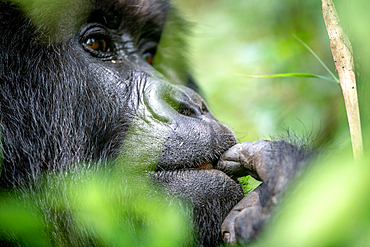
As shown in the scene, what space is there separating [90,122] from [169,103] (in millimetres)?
365

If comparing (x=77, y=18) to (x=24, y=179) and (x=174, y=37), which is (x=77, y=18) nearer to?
(x=24, y=179)

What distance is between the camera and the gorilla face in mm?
1551

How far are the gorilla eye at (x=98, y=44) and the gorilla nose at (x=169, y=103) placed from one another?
15.0 inches

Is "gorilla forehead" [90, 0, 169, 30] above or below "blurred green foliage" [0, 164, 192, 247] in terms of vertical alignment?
above

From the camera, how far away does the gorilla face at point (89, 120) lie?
1.55 m

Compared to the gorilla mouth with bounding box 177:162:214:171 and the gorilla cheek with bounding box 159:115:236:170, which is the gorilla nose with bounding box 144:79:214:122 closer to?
the gorilla cheek with bounding box 159:115:236:170

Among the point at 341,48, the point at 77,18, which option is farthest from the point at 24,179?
the point at 341,48

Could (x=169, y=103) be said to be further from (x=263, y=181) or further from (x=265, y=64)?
(x=265, y=64)

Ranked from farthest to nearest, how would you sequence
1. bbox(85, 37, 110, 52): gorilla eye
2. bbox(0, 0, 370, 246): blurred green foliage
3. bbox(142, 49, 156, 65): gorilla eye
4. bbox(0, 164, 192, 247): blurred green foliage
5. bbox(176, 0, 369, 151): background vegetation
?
bbox(176, 0, 369, 151): background vegetation → bbox(142, 49, 156, 65): gorilla eye → bbox(85, 37, 110, 52): gorilla eye → bbox(0, 164, 192, 247): blurred green foliage → bbox(0, 0, 370, 246): blurred green foliage

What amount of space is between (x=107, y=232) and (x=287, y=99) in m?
2.79

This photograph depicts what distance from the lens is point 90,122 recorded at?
5.39ft

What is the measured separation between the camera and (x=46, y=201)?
5.04 feet

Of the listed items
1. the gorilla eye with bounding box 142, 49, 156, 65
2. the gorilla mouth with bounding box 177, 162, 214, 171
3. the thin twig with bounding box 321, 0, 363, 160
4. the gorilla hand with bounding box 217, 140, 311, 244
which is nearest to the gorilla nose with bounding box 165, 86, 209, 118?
the gorilla mouth with bounding box 177, 162, 214, 171

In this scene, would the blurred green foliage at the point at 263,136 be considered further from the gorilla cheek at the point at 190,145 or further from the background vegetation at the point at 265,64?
the gorilla cheek at the point at 190,145
